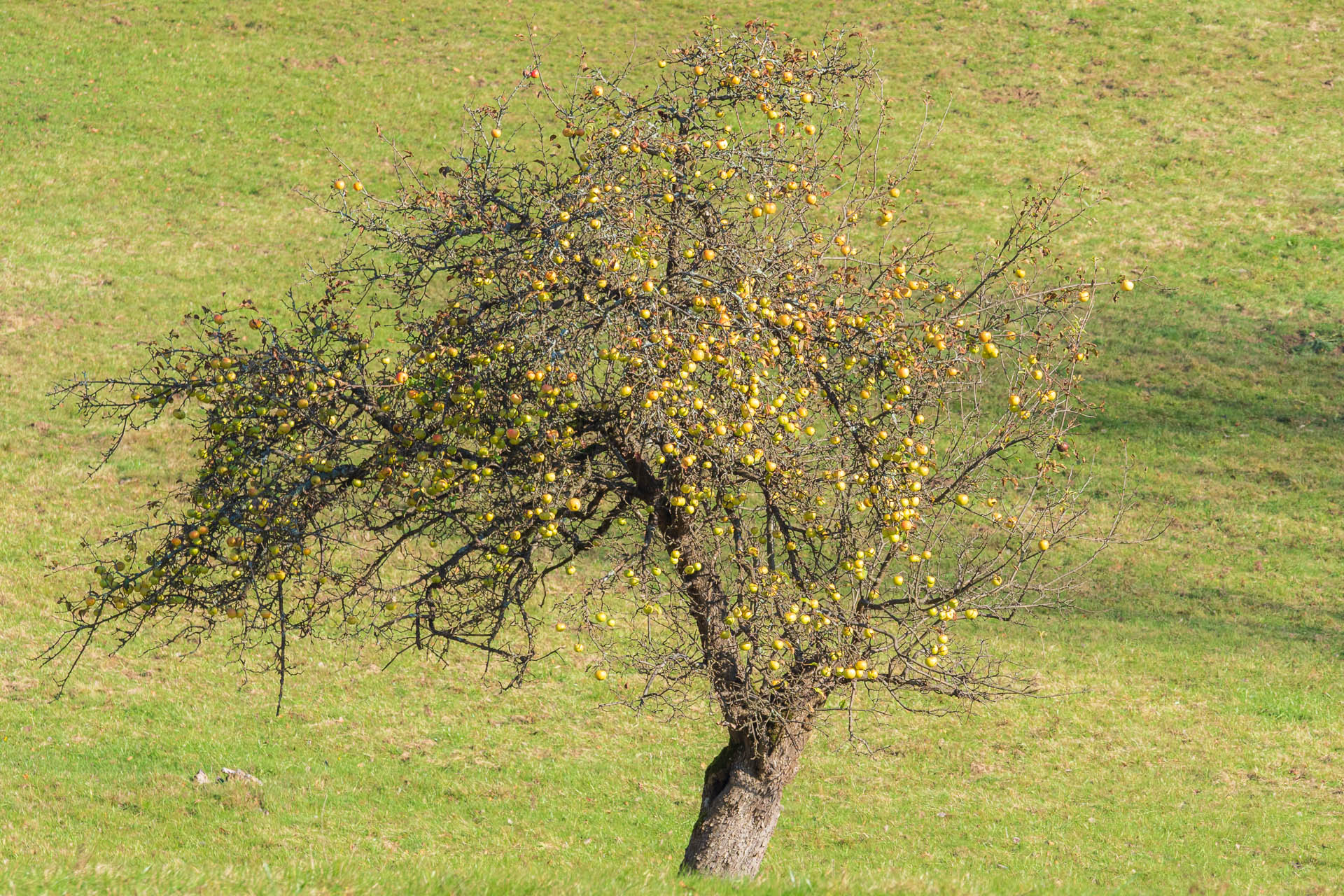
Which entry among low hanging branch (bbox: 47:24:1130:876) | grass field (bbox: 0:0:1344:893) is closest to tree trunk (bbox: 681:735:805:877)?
low hanging branch (bbox: 47:24:1130:876)

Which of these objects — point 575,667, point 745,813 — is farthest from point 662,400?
point 575,667

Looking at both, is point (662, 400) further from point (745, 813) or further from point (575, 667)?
point (575, 667)

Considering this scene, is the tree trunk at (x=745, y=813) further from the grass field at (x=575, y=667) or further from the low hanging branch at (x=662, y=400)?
the grass field at (x=575, y=667)

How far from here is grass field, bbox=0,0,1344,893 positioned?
16312mm

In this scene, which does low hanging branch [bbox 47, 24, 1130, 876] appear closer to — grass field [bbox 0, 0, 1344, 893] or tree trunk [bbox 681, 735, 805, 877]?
tree trunk [bbox 681, 735, 805, 877]

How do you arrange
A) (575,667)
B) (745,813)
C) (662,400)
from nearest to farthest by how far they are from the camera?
(662,400), (745,813), (575,667)

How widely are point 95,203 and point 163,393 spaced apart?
97.8ft

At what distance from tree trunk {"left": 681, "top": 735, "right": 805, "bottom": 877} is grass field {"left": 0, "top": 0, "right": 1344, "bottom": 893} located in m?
0.83

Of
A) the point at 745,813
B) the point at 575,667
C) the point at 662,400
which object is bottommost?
the point at 575,667

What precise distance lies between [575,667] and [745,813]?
10.7 metres

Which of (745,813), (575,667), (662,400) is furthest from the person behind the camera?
(575,667)

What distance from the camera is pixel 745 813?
12.2m

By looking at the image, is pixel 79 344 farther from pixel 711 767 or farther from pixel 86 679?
pixel 711 767

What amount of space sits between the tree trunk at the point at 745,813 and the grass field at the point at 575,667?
0.83 metres
